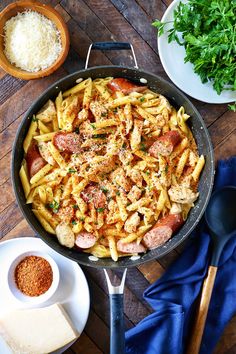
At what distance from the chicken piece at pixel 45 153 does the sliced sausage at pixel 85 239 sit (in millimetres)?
292

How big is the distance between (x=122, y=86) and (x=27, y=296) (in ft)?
2.99

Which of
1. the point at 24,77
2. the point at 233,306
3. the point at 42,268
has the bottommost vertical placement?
the point at 233,306

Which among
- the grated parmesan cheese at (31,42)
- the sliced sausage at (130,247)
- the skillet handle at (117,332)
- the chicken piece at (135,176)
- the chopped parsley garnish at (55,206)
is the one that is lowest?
the skillet handle at (117,332)

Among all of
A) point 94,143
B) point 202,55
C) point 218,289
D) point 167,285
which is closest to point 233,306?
point 218,289

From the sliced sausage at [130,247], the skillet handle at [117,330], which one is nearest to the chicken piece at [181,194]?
the sliced sausage at [130,247]

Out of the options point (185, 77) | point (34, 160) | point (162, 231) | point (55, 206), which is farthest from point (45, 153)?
point (185, 77)

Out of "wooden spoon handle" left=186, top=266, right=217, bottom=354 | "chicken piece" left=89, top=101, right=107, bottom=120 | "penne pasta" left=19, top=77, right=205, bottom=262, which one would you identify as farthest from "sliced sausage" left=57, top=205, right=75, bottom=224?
"wooden spoon handle" left=186, top=266, right=217, bottom=354

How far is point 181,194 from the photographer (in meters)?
1.90

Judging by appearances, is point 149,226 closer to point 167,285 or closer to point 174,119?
point 167,285

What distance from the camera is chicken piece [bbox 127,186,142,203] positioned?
1903mm

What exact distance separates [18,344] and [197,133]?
110 cm

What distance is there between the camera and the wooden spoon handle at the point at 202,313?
1981 mm

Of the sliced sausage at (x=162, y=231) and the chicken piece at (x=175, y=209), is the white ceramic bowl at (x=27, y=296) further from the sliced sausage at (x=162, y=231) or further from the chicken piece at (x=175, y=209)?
the chicken piece at (x=175, y=209)

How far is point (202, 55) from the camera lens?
6.05 feet
